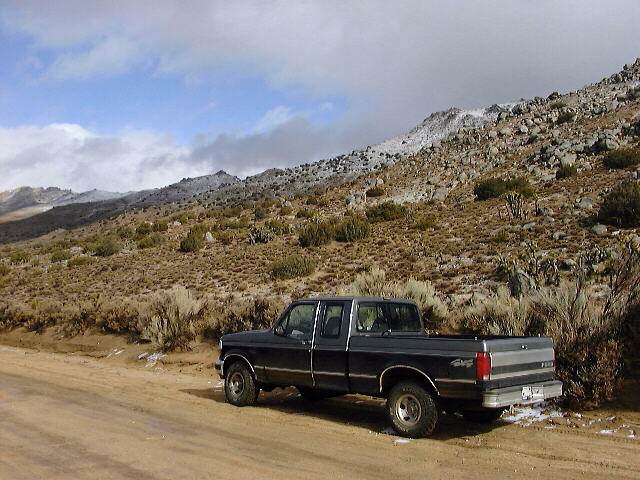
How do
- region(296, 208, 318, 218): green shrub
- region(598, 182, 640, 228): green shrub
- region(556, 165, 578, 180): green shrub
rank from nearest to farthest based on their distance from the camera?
region(598, 182, 640, 228): green shrub, region(556, 165, 578, 180): green shrub, region(296, 208, 318, 218): green shrub

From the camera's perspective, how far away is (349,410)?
31.8 feet

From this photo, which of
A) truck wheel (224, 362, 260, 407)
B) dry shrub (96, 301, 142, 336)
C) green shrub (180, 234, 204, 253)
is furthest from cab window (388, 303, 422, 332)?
green shrub (180, 234, 204, 253)

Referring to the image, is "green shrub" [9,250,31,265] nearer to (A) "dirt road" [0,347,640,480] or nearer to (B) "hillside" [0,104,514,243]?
(B) "hillside" [0,104,514,243]

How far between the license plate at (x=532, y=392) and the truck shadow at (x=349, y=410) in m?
1.00

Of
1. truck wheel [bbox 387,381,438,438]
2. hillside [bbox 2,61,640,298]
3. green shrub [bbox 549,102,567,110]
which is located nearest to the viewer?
truck wheel [bbox 387,381,438,438]

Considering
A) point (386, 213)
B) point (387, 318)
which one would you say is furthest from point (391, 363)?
point (386, 213)

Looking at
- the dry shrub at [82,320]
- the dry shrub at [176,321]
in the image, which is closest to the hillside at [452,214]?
the dry shrub at [176,321]

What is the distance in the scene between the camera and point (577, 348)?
8961 mm

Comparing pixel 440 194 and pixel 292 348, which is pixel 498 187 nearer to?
pixel 440 194

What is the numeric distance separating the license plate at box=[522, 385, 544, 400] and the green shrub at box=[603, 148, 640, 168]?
31720 millimetres

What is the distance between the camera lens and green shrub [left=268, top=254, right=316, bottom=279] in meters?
24.7

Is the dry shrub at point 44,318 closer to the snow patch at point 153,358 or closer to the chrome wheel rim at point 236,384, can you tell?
the snow patch at point 153,358

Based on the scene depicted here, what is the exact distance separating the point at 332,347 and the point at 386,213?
29455 millimetres

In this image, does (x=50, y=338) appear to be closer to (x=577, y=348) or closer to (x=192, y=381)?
(x=192, y=381)
